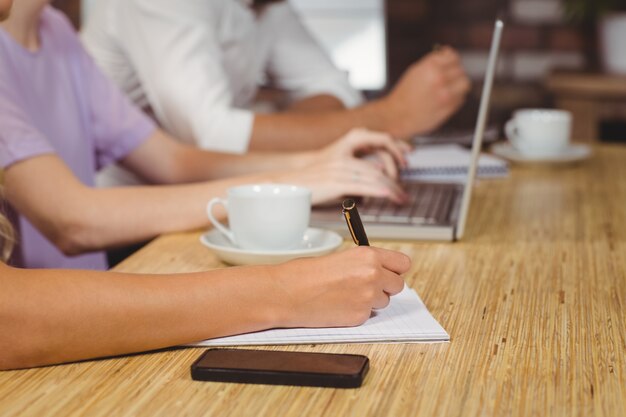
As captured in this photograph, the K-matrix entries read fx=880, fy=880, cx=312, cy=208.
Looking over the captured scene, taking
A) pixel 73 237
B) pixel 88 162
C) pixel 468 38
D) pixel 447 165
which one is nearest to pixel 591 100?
pixel 468 38

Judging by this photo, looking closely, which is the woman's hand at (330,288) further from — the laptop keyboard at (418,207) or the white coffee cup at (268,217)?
the laptop keyboard at (418,207)

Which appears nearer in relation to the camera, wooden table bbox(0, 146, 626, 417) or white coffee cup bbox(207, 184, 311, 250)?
wooden table bbox(0, 146, 626, 417)

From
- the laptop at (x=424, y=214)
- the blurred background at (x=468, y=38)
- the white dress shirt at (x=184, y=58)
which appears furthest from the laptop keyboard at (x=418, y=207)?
the blurred background at (x=468, y=38)

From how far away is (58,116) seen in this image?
56.2 inches

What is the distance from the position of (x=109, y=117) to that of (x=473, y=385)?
3.34 ft

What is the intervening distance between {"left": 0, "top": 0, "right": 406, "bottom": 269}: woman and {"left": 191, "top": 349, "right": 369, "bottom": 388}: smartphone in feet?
1.70

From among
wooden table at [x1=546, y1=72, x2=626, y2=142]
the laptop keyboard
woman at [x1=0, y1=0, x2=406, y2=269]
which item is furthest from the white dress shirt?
wooden table at [x1=546, y1=72, x2=626, y2=142]

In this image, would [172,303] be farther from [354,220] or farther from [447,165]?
[447,165]

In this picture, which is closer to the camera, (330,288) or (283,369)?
(283,369)

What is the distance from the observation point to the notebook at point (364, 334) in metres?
0.77

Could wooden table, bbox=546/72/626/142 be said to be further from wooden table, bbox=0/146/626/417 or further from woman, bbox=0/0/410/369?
woman, bbox=0/0/410/369

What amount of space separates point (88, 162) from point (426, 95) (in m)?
0.72

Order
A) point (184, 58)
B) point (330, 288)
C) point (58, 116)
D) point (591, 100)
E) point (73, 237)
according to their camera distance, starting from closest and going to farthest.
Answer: point (330, 288) → point (73, 237) → point (58, 116) → point (184, 58) → point (591, 100)

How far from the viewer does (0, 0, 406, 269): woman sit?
1195 mm
